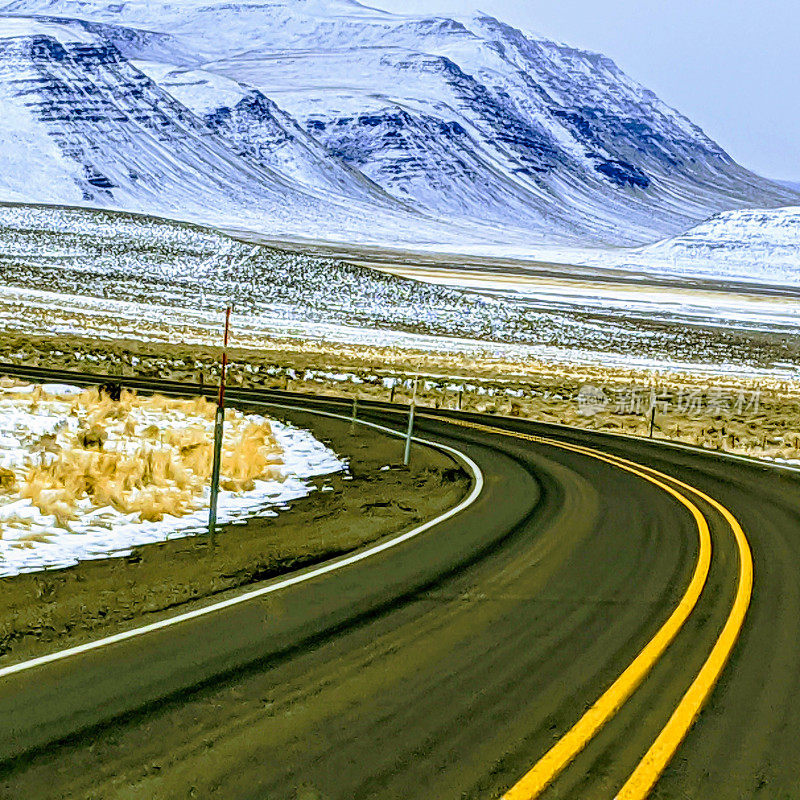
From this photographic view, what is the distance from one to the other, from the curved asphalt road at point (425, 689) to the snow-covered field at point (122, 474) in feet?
8.71

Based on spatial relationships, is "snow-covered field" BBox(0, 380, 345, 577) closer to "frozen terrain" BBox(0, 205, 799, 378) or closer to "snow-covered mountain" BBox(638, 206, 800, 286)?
"frozen terrain" BBox(0, 205, 799, 378)

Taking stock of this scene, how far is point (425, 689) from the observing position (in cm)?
732

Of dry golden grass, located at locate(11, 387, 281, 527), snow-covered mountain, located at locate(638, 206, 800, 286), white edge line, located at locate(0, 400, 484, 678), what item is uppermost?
snow-covered mountain, located at locate(638, 206, 800, 286)

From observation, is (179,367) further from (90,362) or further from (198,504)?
(198,504)

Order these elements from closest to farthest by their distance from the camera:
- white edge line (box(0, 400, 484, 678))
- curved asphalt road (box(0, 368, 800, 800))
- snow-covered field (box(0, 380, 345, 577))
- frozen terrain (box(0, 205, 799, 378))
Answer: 1. curved asphalt road (box(0, 368, 800, 800))
2. white edge line (box(0, 400, 484, 678))
3. snow-covered field (box(0, 380, 345, 577))
4. frozen terrain (box(0, 205, 799, 378))

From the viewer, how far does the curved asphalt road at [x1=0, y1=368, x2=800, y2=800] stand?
236 inches

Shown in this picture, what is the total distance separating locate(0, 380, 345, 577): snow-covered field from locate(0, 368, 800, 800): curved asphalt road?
2655 millimetres

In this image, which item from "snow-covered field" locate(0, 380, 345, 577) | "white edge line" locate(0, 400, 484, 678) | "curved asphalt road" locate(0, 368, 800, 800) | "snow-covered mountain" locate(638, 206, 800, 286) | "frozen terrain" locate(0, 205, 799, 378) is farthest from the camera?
"snow-covered mountain" locate(638, 206, 800, 286)

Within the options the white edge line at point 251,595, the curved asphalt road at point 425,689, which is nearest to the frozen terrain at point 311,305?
the white edge line at point 251,595

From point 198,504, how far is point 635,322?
Result: 65.4 m

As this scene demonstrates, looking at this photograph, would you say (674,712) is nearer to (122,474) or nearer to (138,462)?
(122,474)

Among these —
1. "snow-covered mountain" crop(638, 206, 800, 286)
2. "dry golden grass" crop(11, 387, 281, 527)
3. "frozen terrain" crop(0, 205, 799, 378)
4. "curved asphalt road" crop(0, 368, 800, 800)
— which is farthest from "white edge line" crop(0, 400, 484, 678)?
"snow-covered mountain" crop(638, 206, 800, 286)

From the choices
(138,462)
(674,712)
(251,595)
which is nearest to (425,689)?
(674,712)

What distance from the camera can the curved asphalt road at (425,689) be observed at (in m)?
6.00
